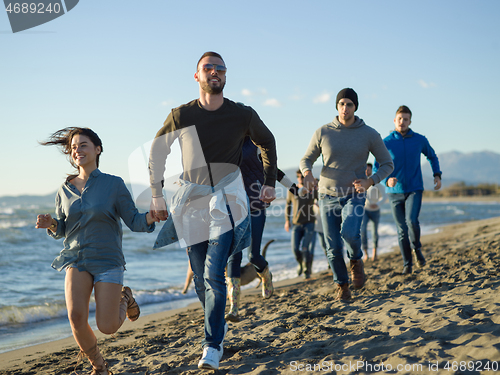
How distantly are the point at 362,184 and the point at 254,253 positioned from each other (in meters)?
1.58

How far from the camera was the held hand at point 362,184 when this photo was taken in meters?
4.20

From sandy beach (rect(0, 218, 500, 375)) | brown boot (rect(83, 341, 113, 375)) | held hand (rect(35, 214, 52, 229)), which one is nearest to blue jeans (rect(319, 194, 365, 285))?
sandy beach (rect(0, 218, 500, 375))

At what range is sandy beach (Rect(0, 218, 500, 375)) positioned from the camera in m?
2.62

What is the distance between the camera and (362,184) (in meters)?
4.22

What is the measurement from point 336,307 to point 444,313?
3.84ft

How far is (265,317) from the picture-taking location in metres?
4.53

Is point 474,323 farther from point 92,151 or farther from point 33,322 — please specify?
point 33,322

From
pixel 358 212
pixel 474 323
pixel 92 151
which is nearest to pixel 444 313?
pixel 474 323

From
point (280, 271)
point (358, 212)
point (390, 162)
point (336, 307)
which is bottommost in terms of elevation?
point (280, 271)

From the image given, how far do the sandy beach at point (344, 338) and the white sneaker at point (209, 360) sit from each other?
0.50ft

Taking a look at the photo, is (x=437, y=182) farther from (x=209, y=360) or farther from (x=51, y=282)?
(x=51, y=282)

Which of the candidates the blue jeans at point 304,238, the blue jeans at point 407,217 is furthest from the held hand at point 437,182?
the blue jeans at point 304,238

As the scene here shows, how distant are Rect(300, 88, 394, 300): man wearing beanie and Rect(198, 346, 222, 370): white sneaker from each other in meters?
2.10

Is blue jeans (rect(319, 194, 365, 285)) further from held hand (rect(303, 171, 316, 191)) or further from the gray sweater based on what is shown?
held hand (rect(303, 171, 316, 191))
